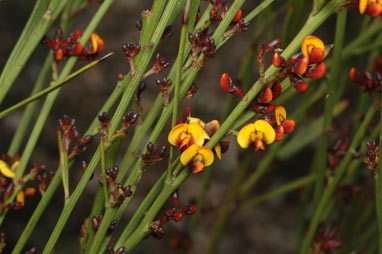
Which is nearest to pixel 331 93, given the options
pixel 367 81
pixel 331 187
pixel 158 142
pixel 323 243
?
pixel 367 81

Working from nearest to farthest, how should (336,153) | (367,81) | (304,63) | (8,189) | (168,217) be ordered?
(304,63), (168,217), (8,189), (367,81), (336,153)

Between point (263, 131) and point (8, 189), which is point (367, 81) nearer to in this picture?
point (263, 131)

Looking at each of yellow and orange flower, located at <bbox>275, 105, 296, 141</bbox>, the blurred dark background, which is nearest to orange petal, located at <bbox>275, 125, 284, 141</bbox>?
yellow and orange flower, located at <bbox>275, 105, 296, 141</bbox>

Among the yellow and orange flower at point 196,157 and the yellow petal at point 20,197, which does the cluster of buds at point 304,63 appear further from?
the yellow petal at point 20,197

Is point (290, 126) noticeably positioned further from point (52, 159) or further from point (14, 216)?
point (52, 159)

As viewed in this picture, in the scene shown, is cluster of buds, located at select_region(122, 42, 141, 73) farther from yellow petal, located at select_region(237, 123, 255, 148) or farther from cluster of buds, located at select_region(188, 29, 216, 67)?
yellow petal, located at select_region(237, 123, 255, 148)

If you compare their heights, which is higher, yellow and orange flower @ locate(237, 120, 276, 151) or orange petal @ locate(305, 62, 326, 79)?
orange petal @ locate(305, 62, 326, 79)
